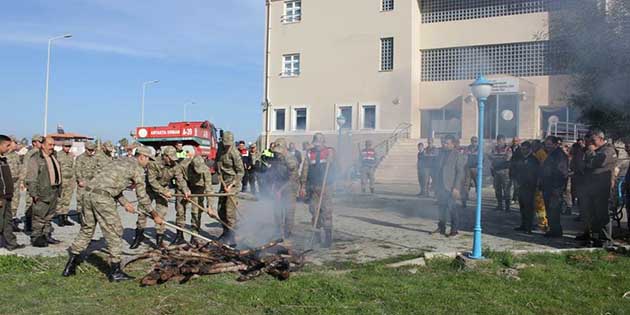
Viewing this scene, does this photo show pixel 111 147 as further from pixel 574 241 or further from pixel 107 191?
pixel 574 241

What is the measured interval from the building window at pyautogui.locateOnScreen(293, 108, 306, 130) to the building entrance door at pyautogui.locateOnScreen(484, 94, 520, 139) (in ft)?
33.4

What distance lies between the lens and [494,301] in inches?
201

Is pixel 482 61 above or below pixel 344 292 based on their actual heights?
above

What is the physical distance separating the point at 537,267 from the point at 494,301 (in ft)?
5.22

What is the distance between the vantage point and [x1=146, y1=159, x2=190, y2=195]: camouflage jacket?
7.89 metres

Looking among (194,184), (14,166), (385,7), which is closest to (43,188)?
(14,166)

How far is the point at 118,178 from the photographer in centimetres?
612

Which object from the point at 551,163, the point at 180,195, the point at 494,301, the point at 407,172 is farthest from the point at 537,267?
the point at 407,172

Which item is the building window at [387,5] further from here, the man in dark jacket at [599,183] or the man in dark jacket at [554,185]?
the man in dark jacket at [599,183]

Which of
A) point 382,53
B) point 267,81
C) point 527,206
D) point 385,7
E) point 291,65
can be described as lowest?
point 527,206

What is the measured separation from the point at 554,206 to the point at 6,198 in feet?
27.2

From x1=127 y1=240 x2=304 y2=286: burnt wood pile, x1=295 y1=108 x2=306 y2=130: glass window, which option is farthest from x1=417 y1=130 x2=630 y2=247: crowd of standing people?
x1=295 y1=108 x2=306 y2=130: glass window

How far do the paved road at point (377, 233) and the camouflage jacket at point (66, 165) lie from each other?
95 cm

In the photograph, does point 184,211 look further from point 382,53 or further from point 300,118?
point 300,118
